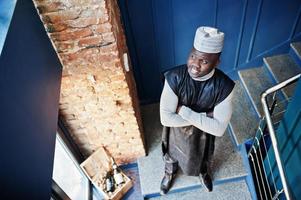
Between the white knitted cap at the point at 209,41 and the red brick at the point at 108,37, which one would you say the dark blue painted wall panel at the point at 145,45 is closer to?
the red brick at the point at 108,37

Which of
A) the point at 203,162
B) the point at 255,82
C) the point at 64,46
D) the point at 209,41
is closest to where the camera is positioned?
the point at 209,41

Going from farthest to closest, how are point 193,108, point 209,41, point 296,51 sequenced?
point 296,51 < point 193,108 < point 209,41

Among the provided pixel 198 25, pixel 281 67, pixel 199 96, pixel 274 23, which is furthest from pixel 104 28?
pixel 281 67

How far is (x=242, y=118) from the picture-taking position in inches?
107

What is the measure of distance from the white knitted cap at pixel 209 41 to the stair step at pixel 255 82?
4.85ft

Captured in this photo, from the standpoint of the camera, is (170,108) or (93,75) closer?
(170,108)

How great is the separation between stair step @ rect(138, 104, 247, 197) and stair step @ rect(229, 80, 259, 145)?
0.13 metres

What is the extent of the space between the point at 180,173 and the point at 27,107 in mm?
1727

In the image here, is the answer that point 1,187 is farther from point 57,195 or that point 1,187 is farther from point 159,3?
point 159,3

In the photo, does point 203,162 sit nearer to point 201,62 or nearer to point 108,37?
point 201,62

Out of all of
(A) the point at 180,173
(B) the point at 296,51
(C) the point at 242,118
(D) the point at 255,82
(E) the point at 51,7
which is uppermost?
(E) the point at 51,7

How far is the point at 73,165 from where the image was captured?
2494mm

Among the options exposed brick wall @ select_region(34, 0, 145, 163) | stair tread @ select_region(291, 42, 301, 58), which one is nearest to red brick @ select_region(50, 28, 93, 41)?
exposed brick wall @ select_region(34, 0, 145, 163)

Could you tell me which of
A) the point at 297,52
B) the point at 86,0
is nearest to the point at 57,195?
the point at 86,0
